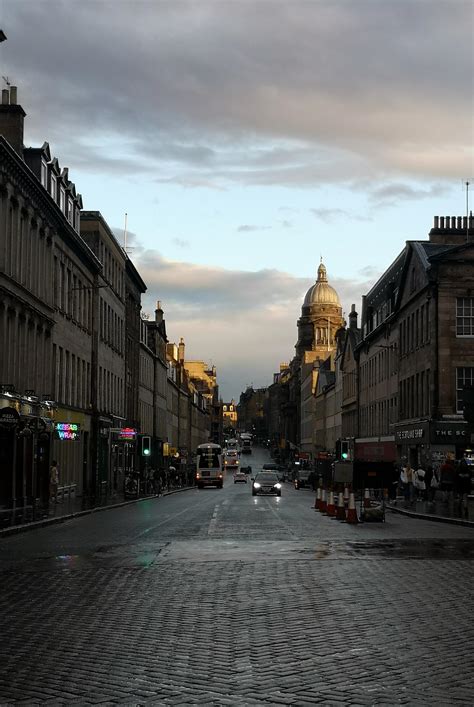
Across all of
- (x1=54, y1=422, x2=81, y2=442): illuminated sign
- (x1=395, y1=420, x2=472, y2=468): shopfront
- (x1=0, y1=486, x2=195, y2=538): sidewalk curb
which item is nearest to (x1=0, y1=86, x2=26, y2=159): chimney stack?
(x1=54, y1=422, x2=81, y2=442): illuminated sign

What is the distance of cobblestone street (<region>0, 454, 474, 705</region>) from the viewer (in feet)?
29.0

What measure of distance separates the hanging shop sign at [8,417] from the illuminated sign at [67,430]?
46.2 feet

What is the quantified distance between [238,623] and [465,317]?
4974 cm

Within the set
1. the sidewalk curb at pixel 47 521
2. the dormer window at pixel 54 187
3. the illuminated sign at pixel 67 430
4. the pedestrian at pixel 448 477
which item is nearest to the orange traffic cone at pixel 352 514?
the sidewalk curb at pixel 47 521

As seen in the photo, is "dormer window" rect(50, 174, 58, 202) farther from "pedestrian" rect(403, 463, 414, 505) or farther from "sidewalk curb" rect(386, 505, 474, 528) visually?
"sidewalk curb" rect(386, 505, 474, 528)

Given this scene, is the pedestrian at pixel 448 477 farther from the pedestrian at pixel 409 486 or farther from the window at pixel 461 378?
the window at pixel 461 378

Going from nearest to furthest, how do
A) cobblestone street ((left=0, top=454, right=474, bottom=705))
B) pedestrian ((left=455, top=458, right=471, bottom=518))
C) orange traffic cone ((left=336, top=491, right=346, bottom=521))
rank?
cobblestone street ((left=0, top=454, right=474, bottom=705)) → orange traffic cone ((left=336, top=491, right=346, bottom=521)) → pedestrian ((left=455, top=458, right=471, bottom=518))

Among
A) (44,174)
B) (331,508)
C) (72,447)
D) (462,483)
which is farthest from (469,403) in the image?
(72,447)

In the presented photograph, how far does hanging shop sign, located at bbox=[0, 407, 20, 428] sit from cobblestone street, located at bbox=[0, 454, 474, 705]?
1139cm

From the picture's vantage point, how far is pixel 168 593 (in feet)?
49.2

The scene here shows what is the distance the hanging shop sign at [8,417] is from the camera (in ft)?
115

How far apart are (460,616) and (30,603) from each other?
5460 mm

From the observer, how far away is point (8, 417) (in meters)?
35.4

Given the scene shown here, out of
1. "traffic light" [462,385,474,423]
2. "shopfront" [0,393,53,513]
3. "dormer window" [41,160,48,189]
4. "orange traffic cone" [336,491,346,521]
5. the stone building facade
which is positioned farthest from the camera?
"dormer window" [41,160,48,189]
